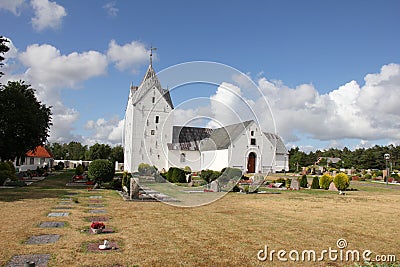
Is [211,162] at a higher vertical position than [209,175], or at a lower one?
higher

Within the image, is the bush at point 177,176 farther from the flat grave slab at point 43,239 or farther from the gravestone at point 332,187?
the flat grave slab at point 43,239

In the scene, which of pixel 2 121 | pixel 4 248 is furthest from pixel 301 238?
pixel 2 121

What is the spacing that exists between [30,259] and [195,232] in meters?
3.97

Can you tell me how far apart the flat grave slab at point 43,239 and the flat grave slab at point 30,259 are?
1.03 metres

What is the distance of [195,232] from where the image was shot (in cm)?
892

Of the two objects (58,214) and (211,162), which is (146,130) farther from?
(58,214)

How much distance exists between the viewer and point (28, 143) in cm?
3119

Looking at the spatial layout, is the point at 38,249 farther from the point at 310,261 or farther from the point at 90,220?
the point at 310,261

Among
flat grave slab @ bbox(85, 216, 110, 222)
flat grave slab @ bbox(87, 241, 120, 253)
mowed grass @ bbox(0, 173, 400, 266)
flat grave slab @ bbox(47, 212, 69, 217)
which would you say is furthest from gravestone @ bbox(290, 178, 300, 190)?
flat grave slab @ bbox(87, 241, 120, 253)

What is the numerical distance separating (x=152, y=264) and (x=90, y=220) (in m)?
4.63

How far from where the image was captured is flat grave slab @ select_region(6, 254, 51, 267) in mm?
5925

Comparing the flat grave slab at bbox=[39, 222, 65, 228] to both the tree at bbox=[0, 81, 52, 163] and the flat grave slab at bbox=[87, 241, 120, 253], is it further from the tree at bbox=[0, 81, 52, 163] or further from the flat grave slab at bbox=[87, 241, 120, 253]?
the tree at bbox=[0, 81, 52, 163]

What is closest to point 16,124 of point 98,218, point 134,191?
point 134,191

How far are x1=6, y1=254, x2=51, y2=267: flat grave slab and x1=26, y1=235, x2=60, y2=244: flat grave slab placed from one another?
40.6 inches
